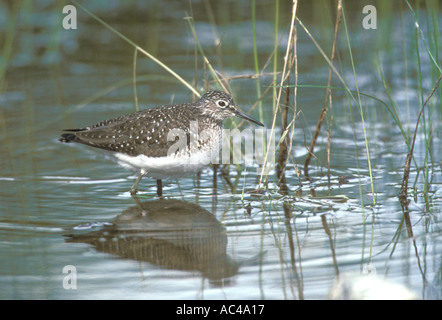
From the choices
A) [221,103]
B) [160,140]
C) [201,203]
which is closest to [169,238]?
[201,203]

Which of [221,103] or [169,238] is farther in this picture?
[221,103]

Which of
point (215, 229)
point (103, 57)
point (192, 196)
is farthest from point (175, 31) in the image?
point (215, 229)

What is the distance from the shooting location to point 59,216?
23.5 ft

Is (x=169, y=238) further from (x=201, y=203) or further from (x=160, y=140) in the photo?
(x=160, y=140)

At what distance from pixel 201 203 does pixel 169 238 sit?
1.10 meters

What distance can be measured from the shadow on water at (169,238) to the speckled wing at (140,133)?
0.73 meters

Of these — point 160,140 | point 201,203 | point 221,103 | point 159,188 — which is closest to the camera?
point 201,203

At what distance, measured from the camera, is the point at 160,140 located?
7.82 m

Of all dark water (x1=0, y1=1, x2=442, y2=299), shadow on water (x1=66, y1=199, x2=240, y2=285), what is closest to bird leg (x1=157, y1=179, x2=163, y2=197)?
dark water (x1=0, y1=1, x2=442, y2=299)

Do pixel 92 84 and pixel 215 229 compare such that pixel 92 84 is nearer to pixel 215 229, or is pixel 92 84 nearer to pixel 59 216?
pixel 59 216

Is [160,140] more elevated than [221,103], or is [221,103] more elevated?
[221,103]

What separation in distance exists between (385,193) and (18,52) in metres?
8.36

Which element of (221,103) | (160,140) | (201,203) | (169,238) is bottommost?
(169,238)

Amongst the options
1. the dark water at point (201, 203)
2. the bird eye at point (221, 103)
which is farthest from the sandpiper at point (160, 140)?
the dark water at point (201, 203)
